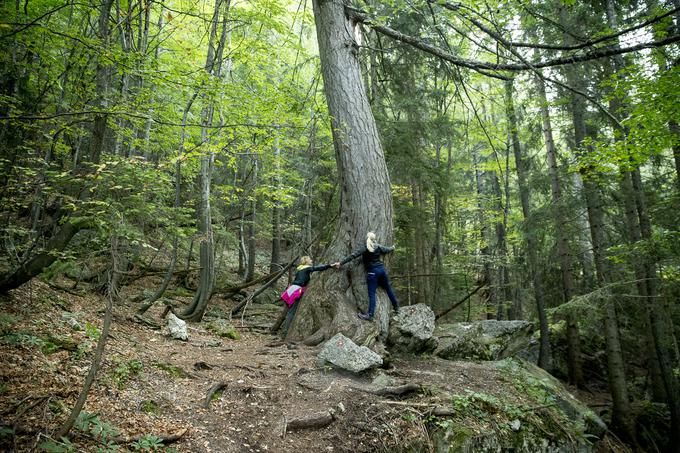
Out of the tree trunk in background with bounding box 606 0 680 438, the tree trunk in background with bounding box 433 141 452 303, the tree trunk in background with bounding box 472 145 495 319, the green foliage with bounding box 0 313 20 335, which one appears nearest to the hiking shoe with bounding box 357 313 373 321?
the green foliage with bounding box 0 313 20 335

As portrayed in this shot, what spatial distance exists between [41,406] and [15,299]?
9.57 feet

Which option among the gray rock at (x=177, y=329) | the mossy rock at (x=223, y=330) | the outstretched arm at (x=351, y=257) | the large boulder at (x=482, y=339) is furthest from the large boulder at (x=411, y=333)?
the gray rock at (x=177, y=329)

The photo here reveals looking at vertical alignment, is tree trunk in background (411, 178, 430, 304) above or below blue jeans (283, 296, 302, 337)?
above

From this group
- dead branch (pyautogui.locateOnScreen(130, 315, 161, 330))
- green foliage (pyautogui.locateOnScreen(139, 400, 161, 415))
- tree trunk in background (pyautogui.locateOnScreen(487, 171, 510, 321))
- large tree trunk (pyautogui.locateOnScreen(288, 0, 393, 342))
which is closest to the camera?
green foliage (pyautogui.locateOnScreen(139, 400, 161, 415))

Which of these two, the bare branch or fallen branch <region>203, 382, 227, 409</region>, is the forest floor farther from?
the bare branch

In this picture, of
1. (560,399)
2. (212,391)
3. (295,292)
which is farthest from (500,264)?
Result: (212,391)

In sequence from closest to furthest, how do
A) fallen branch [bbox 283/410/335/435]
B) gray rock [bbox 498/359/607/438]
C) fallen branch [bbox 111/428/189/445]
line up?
fallen branch [bbox 111/428/189/445] → fallen branch [bbox 283/410/335/435] → gray rock [bbox 498/359/607/438]

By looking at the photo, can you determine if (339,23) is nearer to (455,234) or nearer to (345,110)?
(345,110)

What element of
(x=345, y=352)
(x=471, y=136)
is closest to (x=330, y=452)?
(x=345, y=352)

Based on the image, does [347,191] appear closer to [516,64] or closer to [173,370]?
[516,64]

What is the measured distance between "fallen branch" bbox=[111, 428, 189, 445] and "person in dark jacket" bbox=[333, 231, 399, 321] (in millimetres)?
3364

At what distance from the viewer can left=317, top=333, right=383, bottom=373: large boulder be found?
504 cm

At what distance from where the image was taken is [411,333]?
6406 millimetres

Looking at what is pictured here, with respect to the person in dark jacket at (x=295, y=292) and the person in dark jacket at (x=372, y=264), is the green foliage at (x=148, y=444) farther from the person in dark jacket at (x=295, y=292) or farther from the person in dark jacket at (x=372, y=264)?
the person in dark jacket at (x=295, y=292)
